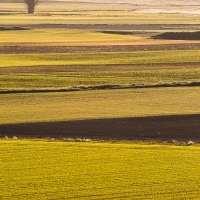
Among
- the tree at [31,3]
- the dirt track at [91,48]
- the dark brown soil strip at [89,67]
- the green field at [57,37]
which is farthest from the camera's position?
the tree at [31,3]

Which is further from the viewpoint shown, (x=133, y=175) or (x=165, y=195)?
(x=133, y=175)

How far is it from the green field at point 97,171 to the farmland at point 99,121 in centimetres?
3

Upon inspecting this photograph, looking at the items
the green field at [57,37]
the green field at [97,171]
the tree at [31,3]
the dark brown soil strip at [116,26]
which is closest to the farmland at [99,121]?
the green field at [97,171]

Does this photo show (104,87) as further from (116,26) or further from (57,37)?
(116,26)

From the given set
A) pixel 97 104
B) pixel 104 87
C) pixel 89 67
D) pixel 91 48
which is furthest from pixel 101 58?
pixel 97 104

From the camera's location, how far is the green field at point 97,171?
1986cm

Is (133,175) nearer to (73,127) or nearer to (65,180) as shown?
(65,180)

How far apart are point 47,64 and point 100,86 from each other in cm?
1190

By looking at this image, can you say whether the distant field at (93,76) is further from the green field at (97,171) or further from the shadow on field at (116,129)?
the green field at (97,171)

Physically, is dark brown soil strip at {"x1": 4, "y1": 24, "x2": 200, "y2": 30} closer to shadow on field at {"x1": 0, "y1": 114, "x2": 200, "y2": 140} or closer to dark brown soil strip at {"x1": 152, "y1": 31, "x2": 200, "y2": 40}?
dark brown soil strip at {"x1": 152, "y1": 31, "x2": 200, "y2": 40}

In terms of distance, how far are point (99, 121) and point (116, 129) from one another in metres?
1.71

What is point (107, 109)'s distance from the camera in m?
33.7

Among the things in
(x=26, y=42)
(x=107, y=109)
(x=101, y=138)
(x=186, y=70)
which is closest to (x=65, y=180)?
(x=101, y=138)

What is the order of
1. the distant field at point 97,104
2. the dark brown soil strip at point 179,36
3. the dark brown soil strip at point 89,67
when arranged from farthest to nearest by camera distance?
the dark brown soil strip at point 179,36 < the dark brown soil strip at point 89,67 < the distant field at point 97,104
